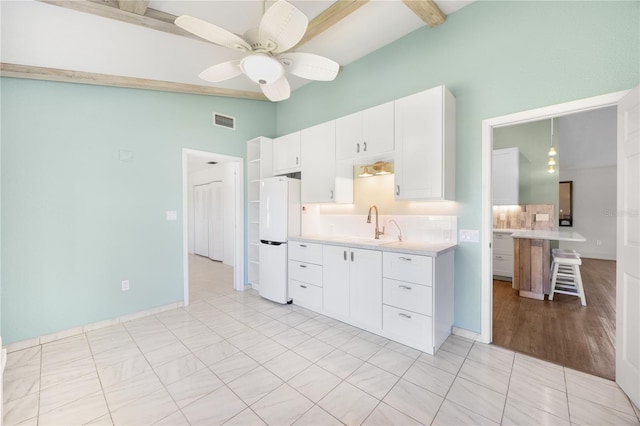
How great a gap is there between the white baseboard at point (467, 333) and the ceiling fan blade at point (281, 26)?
9.99 feet

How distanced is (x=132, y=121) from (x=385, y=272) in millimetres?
3479

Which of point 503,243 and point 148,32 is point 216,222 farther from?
point 503,243

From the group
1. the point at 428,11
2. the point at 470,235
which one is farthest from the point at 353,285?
the point at 428,11

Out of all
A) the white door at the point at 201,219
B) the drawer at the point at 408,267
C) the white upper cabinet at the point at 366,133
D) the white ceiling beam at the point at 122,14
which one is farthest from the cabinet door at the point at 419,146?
the white door at the point at 201,219

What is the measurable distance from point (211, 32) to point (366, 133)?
179cm

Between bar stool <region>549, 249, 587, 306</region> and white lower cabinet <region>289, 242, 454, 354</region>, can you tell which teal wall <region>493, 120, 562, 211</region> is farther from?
white lower cabinet <region>289, 242, 454, 354</region>

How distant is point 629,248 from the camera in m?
1.84

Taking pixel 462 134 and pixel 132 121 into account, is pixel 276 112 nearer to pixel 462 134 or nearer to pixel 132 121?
pixel 132 121

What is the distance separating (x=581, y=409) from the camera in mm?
1738

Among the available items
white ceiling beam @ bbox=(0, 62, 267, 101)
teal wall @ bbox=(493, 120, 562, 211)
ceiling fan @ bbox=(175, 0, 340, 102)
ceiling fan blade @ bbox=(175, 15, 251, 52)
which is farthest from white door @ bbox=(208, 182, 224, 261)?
teal wall @ bbox=(493, 120, 562, 211)

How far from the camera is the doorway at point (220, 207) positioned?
12.2 feet

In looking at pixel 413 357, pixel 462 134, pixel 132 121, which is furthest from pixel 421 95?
pixel 132 121

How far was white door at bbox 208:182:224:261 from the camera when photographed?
21.7 ft

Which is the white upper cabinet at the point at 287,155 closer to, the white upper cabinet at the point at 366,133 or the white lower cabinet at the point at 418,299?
the white upper cabinet at the point at 366,133
